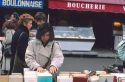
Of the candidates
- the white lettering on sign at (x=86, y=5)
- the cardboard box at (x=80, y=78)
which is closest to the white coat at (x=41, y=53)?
the cardboard box at (x=80, y=78)

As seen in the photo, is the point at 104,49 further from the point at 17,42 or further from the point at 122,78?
the point at 122,78

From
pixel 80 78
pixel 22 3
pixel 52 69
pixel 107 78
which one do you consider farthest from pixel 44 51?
pixel 22 3

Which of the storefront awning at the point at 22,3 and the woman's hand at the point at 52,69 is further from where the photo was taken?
the storefront awning at the point at 22,3

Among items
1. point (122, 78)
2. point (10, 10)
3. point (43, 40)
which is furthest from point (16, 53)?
point (10, 10)

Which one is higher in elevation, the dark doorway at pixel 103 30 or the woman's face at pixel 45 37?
the woman's face at pixel 45 37

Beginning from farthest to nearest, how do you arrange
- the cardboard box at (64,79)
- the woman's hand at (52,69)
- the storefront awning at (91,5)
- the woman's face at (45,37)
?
1. the storefront awning at (91,5)
2. the woman's face at (45,37)
3. the woman's hand at (52,69)
4. the cardboard box at (64,79)

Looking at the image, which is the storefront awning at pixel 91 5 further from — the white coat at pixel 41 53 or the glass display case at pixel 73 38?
the white coat at pixel 41 53

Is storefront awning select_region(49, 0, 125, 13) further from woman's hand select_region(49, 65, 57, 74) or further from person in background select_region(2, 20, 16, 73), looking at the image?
woman's hand select_region(49, 65, 57, 74)

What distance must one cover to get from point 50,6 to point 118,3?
2780mm

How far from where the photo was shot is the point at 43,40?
6461mm

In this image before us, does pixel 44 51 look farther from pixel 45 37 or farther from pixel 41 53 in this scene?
pixel 45 37

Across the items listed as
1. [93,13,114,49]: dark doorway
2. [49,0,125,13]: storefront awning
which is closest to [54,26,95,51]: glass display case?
[49,0,125,13]: storefront awning

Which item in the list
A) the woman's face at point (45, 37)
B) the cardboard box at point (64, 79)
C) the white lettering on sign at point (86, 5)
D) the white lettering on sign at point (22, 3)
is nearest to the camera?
the cardboard box at point (64, 79)

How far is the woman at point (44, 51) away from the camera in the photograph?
6430mm
